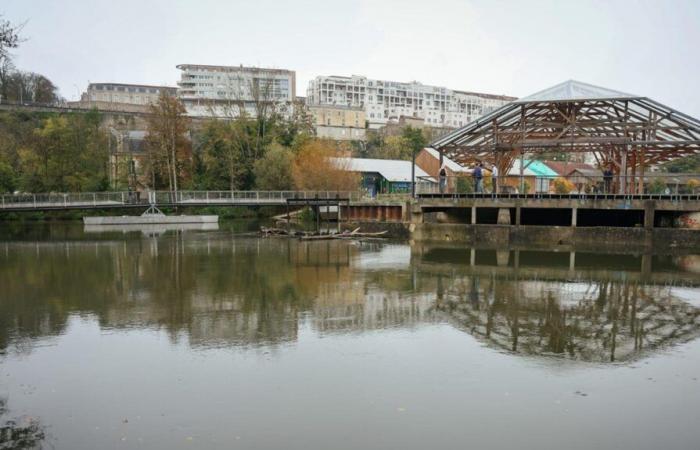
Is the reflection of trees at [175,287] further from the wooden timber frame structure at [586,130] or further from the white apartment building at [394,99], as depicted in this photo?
the white apartment building at [394,99]

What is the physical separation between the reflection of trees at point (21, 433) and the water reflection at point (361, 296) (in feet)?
11.5

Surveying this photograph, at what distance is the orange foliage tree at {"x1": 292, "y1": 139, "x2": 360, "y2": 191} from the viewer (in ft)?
166

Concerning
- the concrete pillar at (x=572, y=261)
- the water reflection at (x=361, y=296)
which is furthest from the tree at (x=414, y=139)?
the concrete pillar at (x=572, y=261)

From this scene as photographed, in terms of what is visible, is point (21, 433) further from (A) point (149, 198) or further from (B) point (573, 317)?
(A) point (149, 198)

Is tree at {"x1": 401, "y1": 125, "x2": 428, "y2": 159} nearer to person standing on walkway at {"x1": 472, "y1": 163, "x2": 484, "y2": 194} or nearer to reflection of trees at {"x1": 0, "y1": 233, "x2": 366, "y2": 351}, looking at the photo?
person standing on walkway at {"x1": 472, "y1": 163, "x2": 484, "y2": 194}

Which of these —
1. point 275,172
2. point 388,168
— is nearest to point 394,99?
point 388,168

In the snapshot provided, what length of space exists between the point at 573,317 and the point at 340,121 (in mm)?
113245

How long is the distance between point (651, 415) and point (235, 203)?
138 feet

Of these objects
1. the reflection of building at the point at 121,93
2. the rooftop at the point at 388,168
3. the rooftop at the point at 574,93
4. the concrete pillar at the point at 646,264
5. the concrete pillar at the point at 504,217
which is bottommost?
the concrete pillar at the point at 646,264

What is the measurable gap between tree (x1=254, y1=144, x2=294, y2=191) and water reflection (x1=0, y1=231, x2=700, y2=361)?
28.9m

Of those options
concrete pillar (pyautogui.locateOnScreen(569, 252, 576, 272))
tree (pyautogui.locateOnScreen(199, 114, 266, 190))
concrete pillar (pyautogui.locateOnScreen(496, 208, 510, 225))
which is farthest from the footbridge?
concrete pillar (pyautogui.locateOnScreen(569, 252, 576, 272))

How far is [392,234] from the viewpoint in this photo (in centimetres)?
3288

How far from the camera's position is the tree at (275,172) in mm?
53969

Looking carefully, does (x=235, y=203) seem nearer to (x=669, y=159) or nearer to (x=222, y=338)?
(x=669, y=159)
